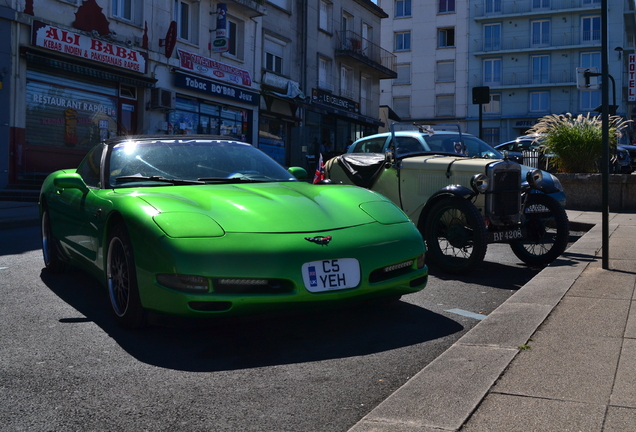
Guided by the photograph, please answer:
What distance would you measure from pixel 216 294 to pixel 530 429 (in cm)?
180

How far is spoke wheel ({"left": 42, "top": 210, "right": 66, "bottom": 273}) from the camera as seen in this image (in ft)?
19.0

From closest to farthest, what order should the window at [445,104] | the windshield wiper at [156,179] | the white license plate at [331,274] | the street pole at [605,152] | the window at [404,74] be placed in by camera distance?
the white license plate at [331,274] → the windshield wiper at [156,179] → the street pole at [605,152] → the window at [445,104] → the window at [404,74]

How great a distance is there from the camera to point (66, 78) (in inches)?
665

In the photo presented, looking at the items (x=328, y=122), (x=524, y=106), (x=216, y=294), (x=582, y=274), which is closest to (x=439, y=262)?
(x=582, y=274)

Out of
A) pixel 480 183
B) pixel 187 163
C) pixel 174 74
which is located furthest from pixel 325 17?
pixel 187 163

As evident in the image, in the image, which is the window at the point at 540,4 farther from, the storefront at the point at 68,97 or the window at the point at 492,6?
the storefront at the point at 68,97

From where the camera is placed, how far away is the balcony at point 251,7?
2309 cm

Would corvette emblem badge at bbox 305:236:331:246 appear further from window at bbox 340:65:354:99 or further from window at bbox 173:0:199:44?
window at bbox 340:65:354:99

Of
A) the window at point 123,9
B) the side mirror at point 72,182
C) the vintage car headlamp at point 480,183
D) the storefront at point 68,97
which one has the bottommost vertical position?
the side mirror at point 72,182

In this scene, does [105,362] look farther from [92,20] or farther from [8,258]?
[92,20]

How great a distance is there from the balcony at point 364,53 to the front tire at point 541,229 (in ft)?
83.2

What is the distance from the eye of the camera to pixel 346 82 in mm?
33188

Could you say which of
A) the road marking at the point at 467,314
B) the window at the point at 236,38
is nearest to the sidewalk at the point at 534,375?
the road marking at the point at 467,314

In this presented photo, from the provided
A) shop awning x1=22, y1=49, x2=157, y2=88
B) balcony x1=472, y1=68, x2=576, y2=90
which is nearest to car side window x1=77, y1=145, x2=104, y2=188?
shop awning x1=22, y1=49, x2=157, y2=88
